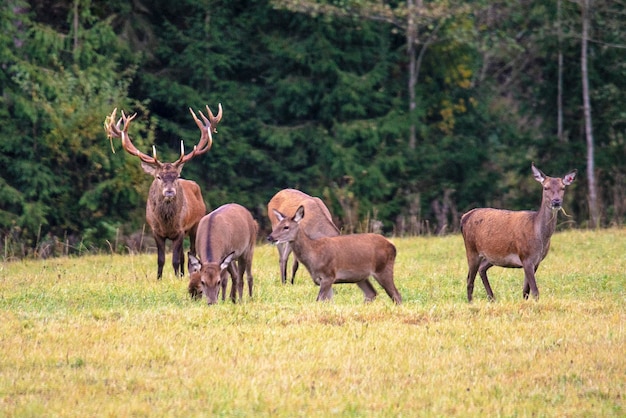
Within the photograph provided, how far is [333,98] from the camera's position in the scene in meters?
32.5

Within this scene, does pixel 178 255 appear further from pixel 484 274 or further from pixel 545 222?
pixel 545 222

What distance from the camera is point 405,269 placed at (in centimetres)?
1755

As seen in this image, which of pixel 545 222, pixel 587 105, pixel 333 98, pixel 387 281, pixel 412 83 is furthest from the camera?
pixel 412 83

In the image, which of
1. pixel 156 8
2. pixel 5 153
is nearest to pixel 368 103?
pixel 156 8

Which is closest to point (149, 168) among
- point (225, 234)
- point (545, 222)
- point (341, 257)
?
point (225, 234)

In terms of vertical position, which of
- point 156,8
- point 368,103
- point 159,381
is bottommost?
point 159,381

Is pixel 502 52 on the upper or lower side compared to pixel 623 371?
upper

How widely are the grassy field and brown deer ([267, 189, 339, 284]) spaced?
2.86ft

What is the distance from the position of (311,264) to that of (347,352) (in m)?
2.98

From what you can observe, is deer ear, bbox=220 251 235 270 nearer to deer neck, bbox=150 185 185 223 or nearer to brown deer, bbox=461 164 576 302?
brown deer, bbox=461 164 576 302

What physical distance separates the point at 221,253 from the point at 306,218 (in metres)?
2.30

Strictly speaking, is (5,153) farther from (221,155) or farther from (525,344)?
(525,344)

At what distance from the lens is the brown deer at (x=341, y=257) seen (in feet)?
43.3

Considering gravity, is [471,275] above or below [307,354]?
above
